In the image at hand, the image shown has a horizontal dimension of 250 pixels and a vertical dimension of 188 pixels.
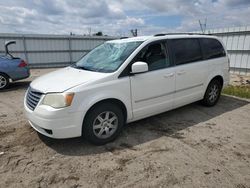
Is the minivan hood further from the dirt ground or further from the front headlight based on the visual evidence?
the dirt ground

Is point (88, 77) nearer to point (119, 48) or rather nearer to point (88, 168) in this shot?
point (119, 48)

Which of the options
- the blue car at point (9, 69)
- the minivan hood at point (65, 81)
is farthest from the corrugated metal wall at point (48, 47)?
the minivan hood at point (65, 81)

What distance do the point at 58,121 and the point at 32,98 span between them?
77 centimetres

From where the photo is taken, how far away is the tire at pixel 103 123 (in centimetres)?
329

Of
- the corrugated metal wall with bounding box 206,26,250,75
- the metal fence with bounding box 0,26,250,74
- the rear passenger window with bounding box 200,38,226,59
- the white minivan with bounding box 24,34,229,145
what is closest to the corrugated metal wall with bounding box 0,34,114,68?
the metal fence with bounding box 0,26,250,74

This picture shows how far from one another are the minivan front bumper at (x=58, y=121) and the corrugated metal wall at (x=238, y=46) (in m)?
10.3

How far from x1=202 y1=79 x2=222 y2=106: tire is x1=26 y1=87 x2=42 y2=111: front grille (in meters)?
3.95

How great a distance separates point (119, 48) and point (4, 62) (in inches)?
230

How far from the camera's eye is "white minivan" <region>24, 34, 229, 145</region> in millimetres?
3139

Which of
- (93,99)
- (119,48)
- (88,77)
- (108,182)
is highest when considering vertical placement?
(119,48)

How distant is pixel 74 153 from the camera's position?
3301 mm

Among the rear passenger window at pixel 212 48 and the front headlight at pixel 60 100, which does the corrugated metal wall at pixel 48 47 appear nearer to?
the rear passenger window at pixel 212 48

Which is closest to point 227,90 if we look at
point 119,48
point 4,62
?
point 119,48

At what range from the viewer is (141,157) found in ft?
10.4
